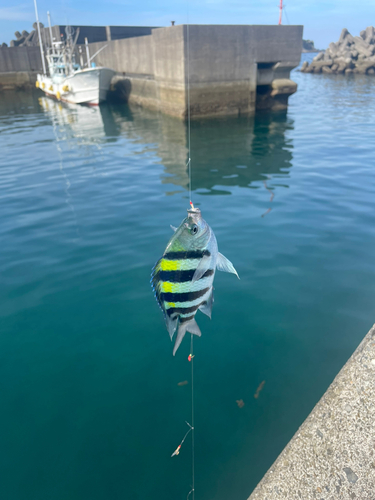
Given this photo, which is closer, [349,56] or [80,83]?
[80,83]

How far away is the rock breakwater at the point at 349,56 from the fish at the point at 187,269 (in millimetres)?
61135

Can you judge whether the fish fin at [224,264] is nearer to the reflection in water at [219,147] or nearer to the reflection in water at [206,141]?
the reflection in water at [206,141]

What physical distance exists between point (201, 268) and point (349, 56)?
65.6 meters

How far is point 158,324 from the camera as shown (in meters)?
5.51

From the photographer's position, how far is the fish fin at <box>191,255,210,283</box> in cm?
207

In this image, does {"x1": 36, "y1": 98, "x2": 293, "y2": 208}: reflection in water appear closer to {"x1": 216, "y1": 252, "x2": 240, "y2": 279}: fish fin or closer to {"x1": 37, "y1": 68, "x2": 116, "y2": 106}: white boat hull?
{"x1": 37, "y1": 68, "x2": 116, "y2": 106}: white boat hull

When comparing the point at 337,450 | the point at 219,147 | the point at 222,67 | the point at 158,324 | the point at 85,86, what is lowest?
the point at 158,324

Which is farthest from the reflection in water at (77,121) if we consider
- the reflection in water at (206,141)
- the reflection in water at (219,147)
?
the reflection in water at (219,147)

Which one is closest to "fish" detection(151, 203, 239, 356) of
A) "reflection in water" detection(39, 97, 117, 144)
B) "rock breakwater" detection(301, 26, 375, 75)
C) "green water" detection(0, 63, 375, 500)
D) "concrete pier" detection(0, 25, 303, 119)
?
"green water" detection(0, 63, 375, 500)

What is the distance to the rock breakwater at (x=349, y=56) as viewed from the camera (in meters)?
54.0

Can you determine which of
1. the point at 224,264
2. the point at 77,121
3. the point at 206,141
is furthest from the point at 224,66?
the point at 224,264

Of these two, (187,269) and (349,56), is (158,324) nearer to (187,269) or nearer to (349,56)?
(187,269)

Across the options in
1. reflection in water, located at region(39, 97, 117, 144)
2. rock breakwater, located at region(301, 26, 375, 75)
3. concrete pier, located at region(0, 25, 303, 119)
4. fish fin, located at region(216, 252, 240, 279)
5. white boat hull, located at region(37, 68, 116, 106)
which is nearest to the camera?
fish fin, located at region(216, 252, 240, 279)

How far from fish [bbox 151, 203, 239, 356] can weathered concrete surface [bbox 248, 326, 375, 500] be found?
1.33 meters
